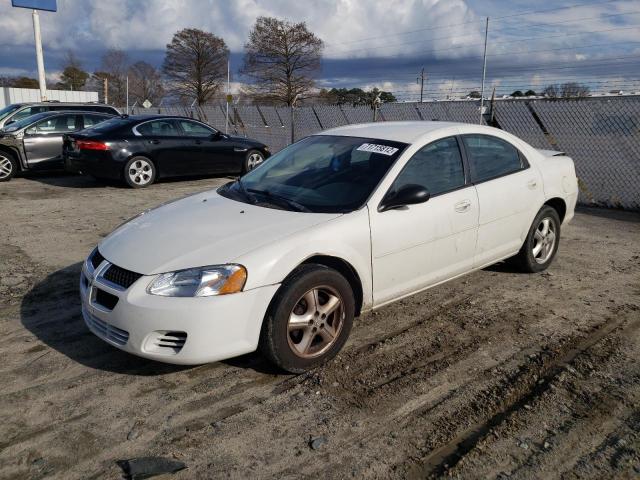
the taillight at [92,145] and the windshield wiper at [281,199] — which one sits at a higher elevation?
the windshield wiper at [281,199]

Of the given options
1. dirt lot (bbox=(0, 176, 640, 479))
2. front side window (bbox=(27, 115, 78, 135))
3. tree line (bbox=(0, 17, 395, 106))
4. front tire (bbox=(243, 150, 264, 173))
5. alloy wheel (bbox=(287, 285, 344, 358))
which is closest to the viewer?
dirt lot (bbox=(0, 176, 640, 479))

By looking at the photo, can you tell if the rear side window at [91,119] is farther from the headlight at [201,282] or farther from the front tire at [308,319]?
the front tire at [308,319]

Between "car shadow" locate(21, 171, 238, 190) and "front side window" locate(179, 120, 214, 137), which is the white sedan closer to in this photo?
"front side window" locate(179, 120, 214, 137)

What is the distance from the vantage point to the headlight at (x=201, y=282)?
10.8 feet

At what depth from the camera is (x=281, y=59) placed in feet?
200

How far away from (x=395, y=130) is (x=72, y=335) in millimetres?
3063

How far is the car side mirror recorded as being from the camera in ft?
13.1

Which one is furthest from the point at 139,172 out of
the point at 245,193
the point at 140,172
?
the point at 245,193

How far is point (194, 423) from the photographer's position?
3.16 metres

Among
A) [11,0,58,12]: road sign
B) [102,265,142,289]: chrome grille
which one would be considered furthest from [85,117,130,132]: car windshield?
[11,0,58,12]: road sign

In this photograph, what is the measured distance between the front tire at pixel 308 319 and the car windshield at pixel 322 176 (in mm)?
587

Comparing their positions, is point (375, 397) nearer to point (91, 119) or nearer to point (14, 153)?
point (14, 153)

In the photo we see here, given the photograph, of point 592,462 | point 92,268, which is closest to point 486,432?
point 592,462

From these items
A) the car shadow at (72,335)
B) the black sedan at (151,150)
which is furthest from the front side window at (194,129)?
the car shadow at (72,335)
